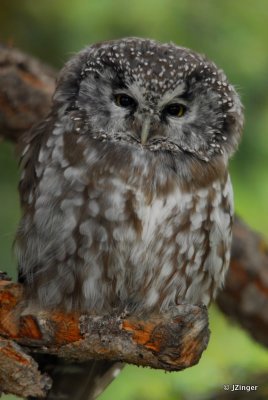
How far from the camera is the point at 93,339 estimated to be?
3213 millimetres

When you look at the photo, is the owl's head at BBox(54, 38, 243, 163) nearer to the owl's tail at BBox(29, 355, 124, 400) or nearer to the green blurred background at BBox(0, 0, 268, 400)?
the owl's tail at BBox(29, 355, 124, 400)

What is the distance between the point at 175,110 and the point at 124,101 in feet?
0.65

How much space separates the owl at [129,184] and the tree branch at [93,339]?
315mm

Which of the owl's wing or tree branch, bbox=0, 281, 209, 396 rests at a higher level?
the owl's wing

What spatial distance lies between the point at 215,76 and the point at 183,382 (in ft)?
4.99

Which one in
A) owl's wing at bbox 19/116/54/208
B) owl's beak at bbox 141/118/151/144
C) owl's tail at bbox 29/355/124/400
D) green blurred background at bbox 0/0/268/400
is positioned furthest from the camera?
green blurred background at bbox 0/0/268/400

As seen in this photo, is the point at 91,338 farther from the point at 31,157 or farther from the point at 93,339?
the point at 31,157

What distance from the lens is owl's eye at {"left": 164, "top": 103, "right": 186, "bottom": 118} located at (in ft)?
11.8

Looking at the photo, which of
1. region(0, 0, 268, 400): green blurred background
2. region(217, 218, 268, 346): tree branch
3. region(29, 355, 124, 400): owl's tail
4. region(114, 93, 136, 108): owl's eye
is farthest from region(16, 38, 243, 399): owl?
region(0, 0, 268, 400): green blurred background

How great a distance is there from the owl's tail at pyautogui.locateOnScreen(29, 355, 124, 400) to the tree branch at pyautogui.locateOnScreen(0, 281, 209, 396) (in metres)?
0.63

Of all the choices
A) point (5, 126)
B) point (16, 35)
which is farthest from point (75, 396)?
point (16, 35)

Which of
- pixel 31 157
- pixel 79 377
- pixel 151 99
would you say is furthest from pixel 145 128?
pixel 79 377

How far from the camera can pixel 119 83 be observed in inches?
141

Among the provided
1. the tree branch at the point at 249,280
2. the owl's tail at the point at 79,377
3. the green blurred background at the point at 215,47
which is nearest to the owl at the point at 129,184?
the owl's tail at the point at 79,377
